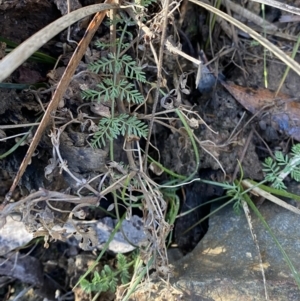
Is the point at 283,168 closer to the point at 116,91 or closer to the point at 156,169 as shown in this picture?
the point at 156,169

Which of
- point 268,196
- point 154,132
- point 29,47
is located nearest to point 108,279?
point 154,132

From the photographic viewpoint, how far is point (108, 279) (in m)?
1.97

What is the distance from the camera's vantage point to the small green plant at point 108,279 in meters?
1.94

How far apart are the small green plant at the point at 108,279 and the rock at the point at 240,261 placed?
22 centimetres

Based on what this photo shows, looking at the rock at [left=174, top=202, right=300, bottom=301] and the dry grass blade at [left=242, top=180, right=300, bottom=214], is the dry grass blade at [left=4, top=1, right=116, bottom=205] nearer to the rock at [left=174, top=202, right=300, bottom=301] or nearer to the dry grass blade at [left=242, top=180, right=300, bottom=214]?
the rock at [left=174, top=202, right=300, bottom=301]

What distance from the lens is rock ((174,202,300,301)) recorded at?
1774 millimetres

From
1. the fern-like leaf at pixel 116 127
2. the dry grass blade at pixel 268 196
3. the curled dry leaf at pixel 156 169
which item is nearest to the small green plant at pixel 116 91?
the fern-like leaf at pixel 116 127

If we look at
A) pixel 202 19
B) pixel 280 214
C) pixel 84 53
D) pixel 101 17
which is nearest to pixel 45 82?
pixel 84 53

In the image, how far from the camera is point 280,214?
6.52ft

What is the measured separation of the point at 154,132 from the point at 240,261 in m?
0.64

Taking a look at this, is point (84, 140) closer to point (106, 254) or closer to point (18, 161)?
point (18, 161)

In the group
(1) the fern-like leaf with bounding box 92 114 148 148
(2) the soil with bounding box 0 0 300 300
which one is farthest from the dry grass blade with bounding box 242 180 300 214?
(1) the fern-like leaf with bounding box 92 114 148 148

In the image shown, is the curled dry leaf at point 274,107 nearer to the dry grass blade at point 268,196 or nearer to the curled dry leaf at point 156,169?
the dry grass blade at point 268,196

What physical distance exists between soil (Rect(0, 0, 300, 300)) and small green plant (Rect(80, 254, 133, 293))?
10 centimetres
